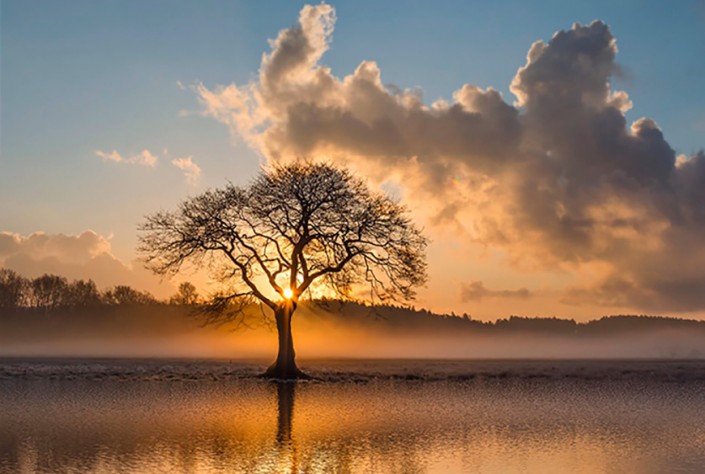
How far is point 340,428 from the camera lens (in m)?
27.3

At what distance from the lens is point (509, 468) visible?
19734mm

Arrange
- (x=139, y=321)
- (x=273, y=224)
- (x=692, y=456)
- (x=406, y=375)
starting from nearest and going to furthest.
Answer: (x=692, y=456) → (x=273, y=224) → (x=406, y=375) → (x=139, y=321)

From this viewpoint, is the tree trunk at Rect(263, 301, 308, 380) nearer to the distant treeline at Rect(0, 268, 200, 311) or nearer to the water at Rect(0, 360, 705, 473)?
the water at Rect(0, 360, 705, 473)

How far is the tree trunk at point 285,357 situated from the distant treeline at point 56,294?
106 metres

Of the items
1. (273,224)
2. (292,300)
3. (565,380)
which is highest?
(273,224)

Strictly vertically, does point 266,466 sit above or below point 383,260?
below

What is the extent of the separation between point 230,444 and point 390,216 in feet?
128

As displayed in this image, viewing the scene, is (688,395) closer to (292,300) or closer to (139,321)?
(292,300)

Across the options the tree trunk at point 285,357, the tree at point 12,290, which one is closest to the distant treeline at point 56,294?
the tree at point 12,290

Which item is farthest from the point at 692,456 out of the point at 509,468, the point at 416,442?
the point at 416,442

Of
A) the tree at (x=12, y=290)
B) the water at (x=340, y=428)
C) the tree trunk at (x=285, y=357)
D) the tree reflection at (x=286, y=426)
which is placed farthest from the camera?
the tree at (x=12, y=290)

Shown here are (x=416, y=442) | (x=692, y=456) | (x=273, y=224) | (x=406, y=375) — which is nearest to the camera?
(x=692, y=456)

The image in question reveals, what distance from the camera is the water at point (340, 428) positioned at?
20.0 m

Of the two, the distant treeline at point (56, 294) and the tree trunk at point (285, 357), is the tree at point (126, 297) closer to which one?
the distant treeline at point (56, 294)
